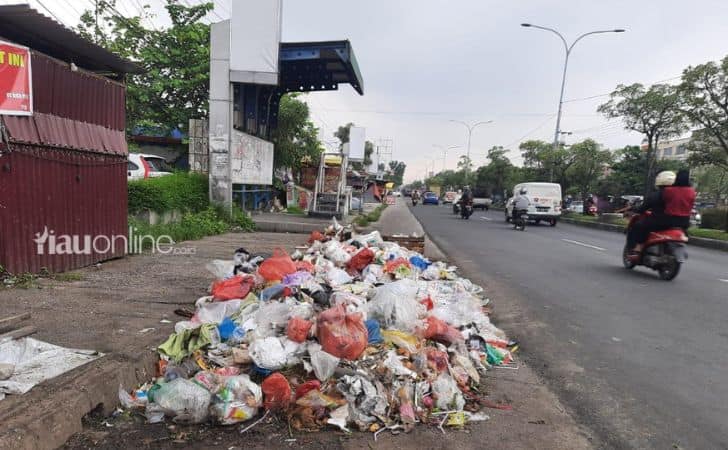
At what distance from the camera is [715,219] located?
17.5 metres

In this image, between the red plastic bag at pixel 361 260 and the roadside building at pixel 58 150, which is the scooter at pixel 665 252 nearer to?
the red plastic bag at pixel 361 260

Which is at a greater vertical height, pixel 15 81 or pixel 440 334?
pixel 15 81

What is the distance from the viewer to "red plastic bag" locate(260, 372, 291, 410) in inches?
102

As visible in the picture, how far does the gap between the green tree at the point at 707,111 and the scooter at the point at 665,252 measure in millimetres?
11801

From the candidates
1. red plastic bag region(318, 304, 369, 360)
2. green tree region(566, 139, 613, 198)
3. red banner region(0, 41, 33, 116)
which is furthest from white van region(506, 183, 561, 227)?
red banner region(0, 41, 33, 116)

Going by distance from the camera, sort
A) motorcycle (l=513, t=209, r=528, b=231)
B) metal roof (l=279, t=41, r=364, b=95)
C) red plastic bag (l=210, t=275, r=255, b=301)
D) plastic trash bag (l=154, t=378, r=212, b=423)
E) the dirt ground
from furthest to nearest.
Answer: motorcycle (l=513, t=209, r=528, b=231), metal roof (l=279, t=41, r=364, b=95), red plastic bag (l=210, t=275, r=255, b=301), plastic trash bag (l=154, t=378, r=212, b=423), the dirt ground

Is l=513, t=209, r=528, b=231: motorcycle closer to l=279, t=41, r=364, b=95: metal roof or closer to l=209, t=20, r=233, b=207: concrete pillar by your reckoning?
l=279, t=41, r=364, b=95: metal roof

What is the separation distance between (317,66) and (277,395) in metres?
12.3

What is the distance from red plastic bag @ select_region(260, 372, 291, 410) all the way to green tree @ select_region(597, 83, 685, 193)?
21.2 meters

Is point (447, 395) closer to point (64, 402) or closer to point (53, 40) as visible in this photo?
point (64, 402)

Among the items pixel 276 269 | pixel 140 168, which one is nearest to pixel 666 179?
pixel 276 269

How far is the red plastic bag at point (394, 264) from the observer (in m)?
5.46

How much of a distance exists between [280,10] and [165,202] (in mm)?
5760

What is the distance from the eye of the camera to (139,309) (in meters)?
4.09
